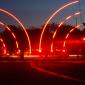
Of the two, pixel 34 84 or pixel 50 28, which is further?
pixel 50 28

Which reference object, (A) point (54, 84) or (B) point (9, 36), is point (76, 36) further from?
(A) point (54, 84)

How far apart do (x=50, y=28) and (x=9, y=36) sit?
22.8m

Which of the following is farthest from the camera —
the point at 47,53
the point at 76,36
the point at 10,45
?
the point at 76,36

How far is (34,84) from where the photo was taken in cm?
1816

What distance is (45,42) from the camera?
105562 millimetres

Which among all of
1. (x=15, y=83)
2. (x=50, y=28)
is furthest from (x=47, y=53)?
(x=50, y=28)

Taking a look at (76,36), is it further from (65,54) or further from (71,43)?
(65,54)

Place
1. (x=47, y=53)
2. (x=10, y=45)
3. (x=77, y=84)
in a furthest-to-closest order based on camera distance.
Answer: (x=10, y=45) < (x=47, y=53) < (x=77, y=84)

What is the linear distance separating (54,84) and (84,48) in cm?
7064

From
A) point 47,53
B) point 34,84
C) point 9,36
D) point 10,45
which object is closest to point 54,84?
point 34,84

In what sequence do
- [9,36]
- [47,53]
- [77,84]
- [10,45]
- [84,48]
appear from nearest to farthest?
[77,84] < [47,53] < [84,48] < [10,45] < [9,36]

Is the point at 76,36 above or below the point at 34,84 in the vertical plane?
above

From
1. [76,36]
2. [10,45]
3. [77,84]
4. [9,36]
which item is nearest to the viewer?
[77,84]

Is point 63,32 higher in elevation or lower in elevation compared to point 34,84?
higher
